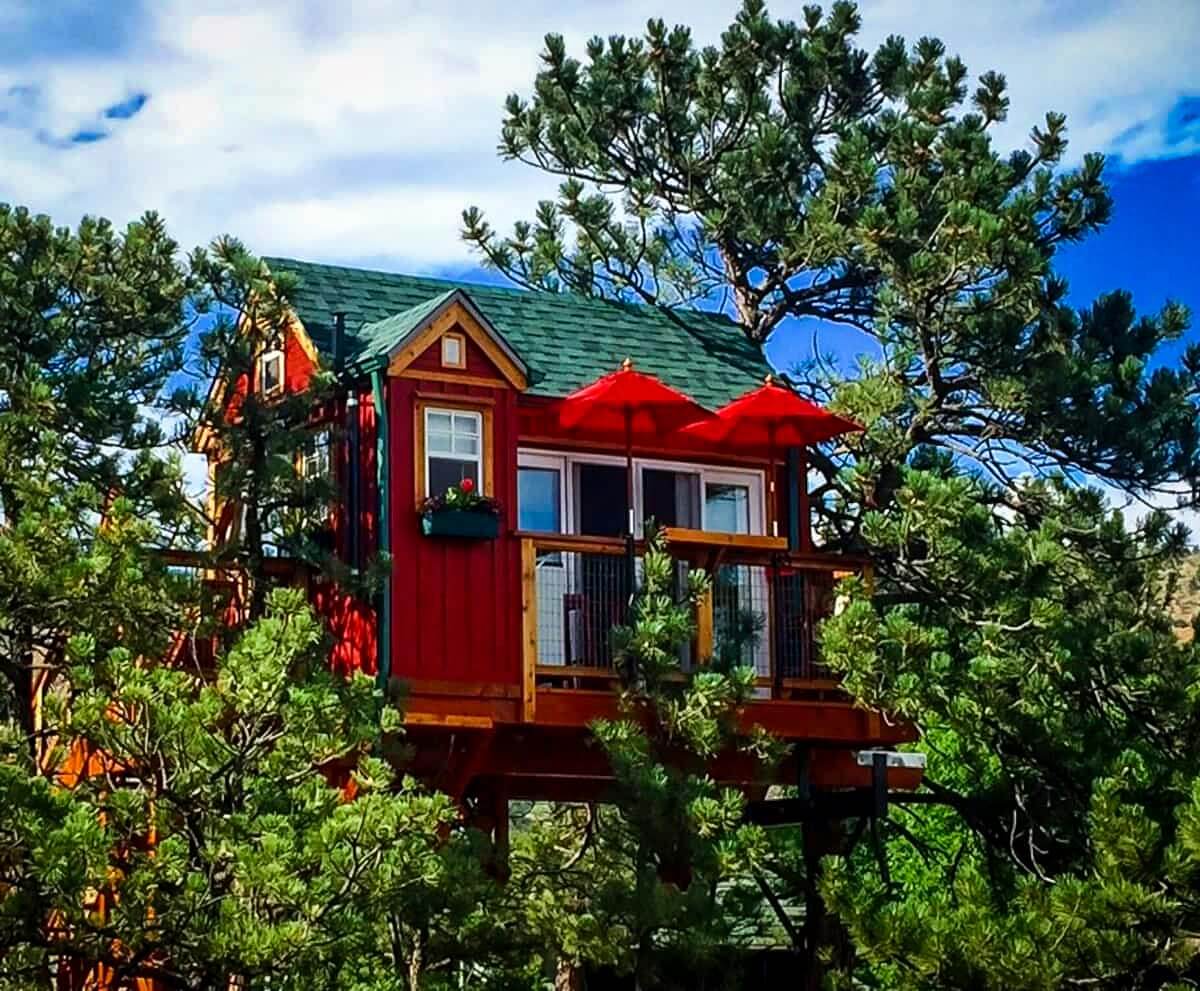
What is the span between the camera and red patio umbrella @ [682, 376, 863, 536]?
1589 cm

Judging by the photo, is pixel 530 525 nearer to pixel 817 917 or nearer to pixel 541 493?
pixel 541 493

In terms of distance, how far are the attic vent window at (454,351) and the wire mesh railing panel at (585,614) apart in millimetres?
1422

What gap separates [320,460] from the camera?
52.4 ft

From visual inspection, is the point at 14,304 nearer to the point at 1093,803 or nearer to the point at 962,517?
the point at 962,517

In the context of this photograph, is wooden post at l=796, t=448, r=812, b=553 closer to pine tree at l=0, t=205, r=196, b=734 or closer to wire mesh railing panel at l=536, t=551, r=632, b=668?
wire mesh railing panel at l=536, t=551, r=632, b=668

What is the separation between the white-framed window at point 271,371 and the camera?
54.7 feet

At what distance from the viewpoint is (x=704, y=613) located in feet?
50.9

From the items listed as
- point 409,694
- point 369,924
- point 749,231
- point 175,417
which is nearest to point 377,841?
point 369,924

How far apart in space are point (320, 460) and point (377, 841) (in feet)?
15.0

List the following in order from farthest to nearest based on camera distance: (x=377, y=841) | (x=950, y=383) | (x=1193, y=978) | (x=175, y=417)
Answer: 1. (x=950, y=383)
2. (x=175, y=417)
3. (x=1193, y=978)
4. (x=377, y=841)

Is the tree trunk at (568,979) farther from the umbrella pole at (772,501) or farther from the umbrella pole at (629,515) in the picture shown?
the umbrella pole at (772,501)

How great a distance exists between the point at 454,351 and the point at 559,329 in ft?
8.02

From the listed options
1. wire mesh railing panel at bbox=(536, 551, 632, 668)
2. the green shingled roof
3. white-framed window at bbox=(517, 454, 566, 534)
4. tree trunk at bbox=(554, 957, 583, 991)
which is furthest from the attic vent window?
tree trunk at bbox=(554, 957, 583, 991)

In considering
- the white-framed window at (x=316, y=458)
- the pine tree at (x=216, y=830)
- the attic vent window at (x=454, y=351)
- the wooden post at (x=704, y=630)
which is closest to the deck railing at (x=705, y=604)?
the wooden post at (x=704, y=630)
